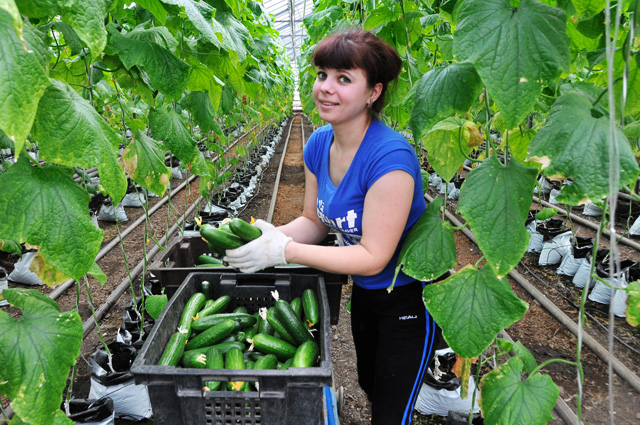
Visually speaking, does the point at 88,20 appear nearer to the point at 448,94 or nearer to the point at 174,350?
the point at 448,94

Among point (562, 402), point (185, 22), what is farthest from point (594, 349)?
point (185, 22)

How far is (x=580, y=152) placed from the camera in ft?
3.32

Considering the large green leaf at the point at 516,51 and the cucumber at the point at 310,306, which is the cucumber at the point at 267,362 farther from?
the large green leaf at the point at 516,51

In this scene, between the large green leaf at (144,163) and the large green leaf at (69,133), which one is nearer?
the large green leaf at (69,133)

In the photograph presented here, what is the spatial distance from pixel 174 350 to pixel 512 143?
5.02 feet

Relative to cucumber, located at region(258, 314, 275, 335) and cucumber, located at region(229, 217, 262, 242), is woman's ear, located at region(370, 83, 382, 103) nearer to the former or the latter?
cucumber, located at region(229, 217, 262, 242)

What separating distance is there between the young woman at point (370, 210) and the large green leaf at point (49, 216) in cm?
85

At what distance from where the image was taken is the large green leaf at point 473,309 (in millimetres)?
1297

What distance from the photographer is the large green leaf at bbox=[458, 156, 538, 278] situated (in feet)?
3.92

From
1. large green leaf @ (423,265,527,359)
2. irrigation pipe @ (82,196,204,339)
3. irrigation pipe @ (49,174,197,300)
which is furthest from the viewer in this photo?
irrigation pipe @ (49,174,197,300)

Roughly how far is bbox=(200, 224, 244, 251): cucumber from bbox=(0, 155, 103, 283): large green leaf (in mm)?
910

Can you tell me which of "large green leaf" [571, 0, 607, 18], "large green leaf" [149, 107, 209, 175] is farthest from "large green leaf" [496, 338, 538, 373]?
"large green leaf" [149, 107, 209, 175]

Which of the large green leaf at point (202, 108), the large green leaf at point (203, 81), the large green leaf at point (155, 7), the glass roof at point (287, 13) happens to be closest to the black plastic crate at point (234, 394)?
the large green leaf at point (155, 7)

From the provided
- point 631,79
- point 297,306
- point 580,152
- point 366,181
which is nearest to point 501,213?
point 580,152
